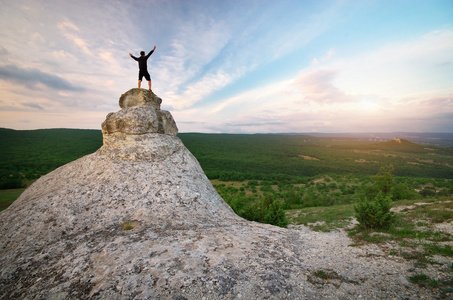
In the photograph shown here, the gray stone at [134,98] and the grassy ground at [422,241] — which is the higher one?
the gray stone at [134,98]

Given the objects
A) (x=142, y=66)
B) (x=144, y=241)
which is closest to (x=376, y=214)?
(x=144, y=241)

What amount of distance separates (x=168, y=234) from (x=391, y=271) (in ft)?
21.1

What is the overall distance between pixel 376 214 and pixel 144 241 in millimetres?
9919

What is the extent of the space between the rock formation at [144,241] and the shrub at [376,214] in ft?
11.2

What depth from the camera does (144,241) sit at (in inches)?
208

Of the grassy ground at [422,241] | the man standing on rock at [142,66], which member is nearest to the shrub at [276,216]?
the grassy ground at [422,241]

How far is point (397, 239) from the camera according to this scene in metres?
7.38

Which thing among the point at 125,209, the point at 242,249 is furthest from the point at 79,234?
the point at 242,249

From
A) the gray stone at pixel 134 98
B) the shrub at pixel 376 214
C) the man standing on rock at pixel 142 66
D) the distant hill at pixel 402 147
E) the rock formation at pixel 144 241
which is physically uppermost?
the man standing on rock at pixel 142 66

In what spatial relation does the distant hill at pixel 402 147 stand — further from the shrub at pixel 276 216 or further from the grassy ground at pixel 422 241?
the shrub at pixel 276 216

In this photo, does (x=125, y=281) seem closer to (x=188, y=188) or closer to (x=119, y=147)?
(x=188, y=188)

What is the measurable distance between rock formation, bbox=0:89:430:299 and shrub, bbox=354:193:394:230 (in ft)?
11.2

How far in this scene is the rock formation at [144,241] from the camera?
3967 millimetres

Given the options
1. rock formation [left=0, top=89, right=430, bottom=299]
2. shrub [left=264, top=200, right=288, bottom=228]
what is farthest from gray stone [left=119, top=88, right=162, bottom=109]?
shrub [left=264, top=200, right=288, bottom=228]
